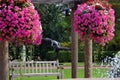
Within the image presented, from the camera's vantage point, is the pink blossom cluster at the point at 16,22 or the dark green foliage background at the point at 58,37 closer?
the pink blossom cluster at the point at 16,22

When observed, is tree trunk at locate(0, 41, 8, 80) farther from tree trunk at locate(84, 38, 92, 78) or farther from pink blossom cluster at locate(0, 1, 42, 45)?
tree trunk at locate(84, 38, 92, 78)

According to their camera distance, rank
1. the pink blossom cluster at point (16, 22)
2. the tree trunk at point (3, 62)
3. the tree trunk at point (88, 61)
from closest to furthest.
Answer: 1. the pink blossom cluster at point (16, 22)
2. the tree trunk at point (3, 62)
3. the tree trunk at point (88, 61)

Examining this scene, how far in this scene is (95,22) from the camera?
630 cm

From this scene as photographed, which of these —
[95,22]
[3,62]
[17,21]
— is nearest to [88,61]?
[95,22]

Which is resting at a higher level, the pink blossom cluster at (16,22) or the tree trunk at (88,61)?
the pink blossom cluster at (16,22)

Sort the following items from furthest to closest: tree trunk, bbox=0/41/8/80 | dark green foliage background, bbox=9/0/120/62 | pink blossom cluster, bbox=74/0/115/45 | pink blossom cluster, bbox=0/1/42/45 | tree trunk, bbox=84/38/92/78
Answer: dark green foliage background, bbox=9/0/120/62
tree trunk, bbox=84/38/92/78
pink blossom cluster, bbox=74/0/115/45
tree trunk, bbox=0/41/8/80
pink blossom cluster, bbox=0/1/42/45

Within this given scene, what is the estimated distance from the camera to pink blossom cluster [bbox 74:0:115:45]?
6.32m

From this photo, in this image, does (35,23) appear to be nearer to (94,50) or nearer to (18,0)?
(18,0)

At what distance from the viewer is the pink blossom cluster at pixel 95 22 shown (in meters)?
6.32

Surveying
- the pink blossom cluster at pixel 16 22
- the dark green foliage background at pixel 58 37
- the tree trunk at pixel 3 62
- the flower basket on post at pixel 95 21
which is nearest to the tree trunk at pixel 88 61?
the flower basket on post at pixel 95 21

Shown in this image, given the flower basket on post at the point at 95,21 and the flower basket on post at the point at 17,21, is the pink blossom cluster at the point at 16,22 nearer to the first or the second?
the flower basket on post at the point at 17,21

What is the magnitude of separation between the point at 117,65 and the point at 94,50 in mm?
12743

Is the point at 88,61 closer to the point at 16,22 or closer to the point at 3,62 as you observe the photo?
the point at 3,62

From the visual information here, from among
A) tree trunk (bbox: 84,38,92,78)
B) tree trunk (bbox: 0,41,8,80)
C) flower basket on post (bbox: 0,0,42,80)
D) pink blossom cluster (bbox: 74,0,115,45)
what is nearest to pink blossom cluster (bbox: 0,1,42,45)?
flower basket on post (bbox: 0,0,42,80)
